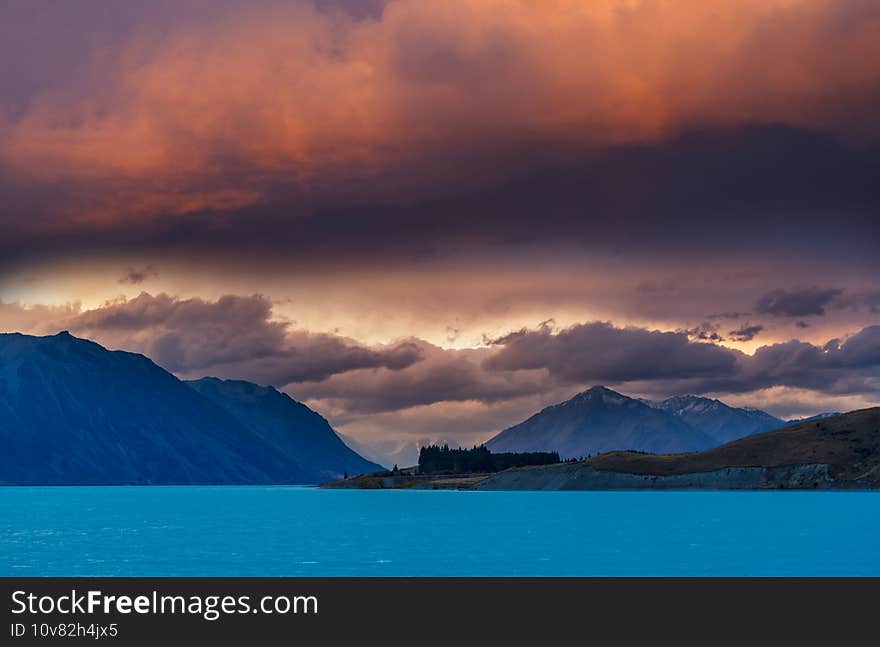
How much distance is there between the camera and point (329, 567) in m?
105
